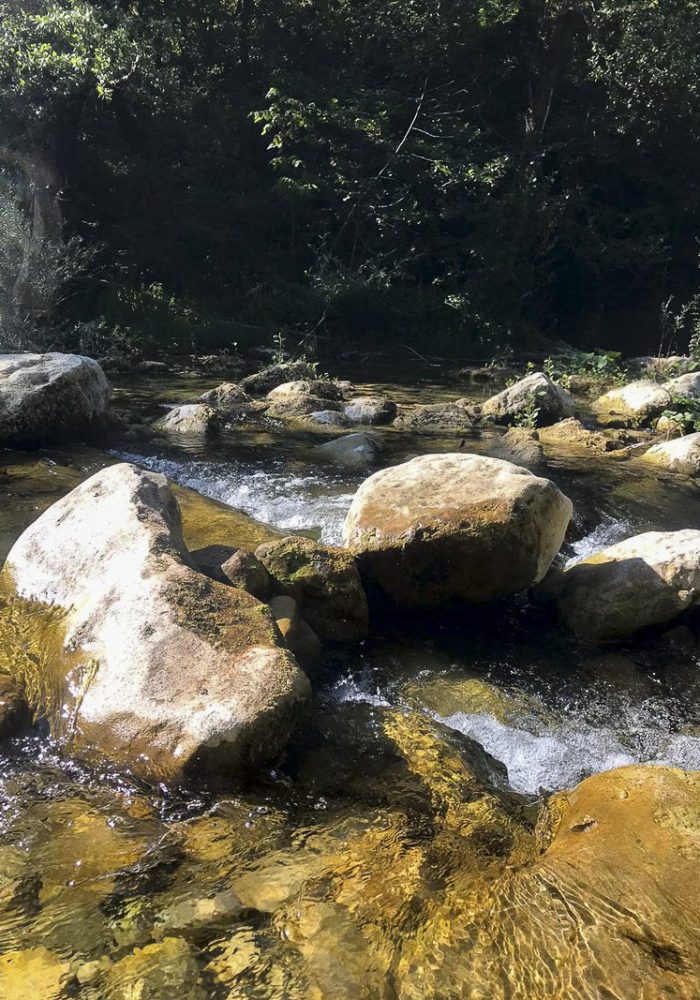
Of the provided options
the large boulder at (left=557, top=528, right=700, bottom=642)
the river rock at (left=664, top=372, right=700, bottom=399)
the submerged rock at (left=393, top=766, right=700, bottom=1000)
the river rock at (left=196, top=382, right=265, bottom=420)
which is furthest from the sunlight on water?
the river rock at (left=664, top=372, right=700, bottom=399)

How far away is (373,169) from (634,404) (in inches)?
401

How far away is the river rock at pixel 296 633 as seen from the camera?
3496 mm

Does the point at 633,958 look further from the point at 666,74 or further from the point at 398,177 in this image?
the point at 666,74

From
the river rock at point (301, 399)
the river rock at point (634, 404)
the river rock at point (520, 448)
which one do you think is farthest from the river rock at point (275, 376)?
the river rock at point (634, 404)

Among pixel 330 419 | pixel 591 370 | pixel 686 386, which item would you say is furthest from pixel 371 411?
pixel 591 370

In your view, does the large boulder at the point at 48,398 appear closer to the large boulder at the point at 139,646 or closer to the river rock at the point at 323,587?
the large boulder at the point at 139,646

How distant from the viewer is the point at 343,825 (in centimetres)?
240

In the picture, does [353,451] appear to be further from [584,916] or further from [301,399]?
[584,916]

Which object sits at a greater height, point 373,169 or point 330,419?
point 373,169

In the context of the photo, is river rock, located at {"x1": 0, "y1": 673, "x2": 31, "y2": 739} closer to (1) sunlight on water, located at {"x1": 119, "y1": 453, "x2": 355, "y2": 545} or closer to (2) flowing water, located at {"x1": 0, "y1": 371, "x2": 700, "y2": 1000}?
(2) flowing water, located at {"x1": 0, "y1": 371, "x2": 700, "y2": 1000}

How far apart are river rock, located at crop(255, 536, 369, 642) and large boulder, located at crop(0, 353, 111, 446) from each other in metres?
4.02

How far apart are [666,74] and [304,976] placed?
19781 mm

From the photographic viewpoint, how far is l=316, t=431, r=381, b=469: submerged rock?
287 inches

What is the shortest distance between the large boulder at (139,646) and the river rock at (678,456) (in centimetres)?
552
